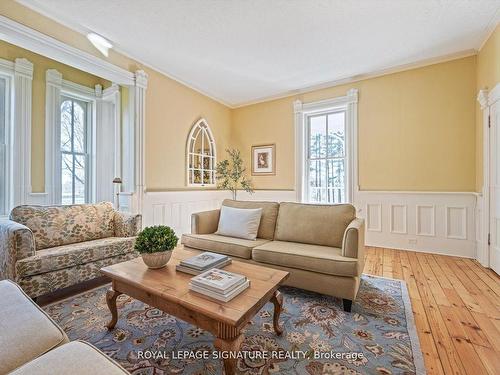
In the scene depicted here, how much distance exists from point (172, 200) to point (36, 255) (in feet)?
6.85

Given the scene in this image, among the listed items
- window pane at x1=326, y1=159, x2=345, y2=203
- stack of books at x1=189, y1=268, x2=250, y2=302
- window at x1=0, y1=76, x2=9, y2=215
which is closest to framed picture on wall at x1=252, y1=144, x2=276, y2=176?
window pane at x1=326, y1=159, x2=345, y2=203

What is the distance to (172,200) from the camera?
13.0 ft

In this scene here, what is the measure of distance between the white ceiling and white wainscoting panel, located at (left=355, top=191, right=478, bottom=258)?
2088 mm

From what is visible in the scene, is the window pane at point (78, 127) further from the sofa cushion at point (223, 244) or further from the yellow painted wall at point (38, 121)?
the sofa cushion at point (223, 244)

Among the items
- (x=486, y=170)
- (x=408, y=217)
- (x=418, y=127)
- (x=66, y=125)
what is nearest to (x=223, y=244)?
(x=408, y=217)

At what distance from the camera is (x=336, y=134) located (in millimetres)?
4371

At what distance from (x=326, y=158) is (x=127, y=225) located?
3508 millimetres

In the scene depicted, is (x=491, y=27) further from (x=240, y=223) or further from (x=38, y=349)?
(x=38, y=349)

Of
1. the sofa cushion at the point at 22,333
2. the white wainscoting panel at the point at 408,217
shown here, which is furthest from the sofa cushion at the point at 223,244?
the sofa cushion at the point at 22,333

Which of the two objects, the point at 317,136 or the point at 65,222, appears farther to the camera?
the point at 317,136

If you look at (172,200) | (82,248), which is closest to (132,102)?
(172,200)

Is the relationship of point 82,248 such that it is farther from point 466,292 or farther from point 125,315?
point 466,292

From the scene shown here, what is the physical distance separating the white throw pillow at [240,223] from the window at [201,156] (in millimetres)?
1801

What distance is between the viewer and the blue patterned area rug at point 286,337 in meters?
1.32
